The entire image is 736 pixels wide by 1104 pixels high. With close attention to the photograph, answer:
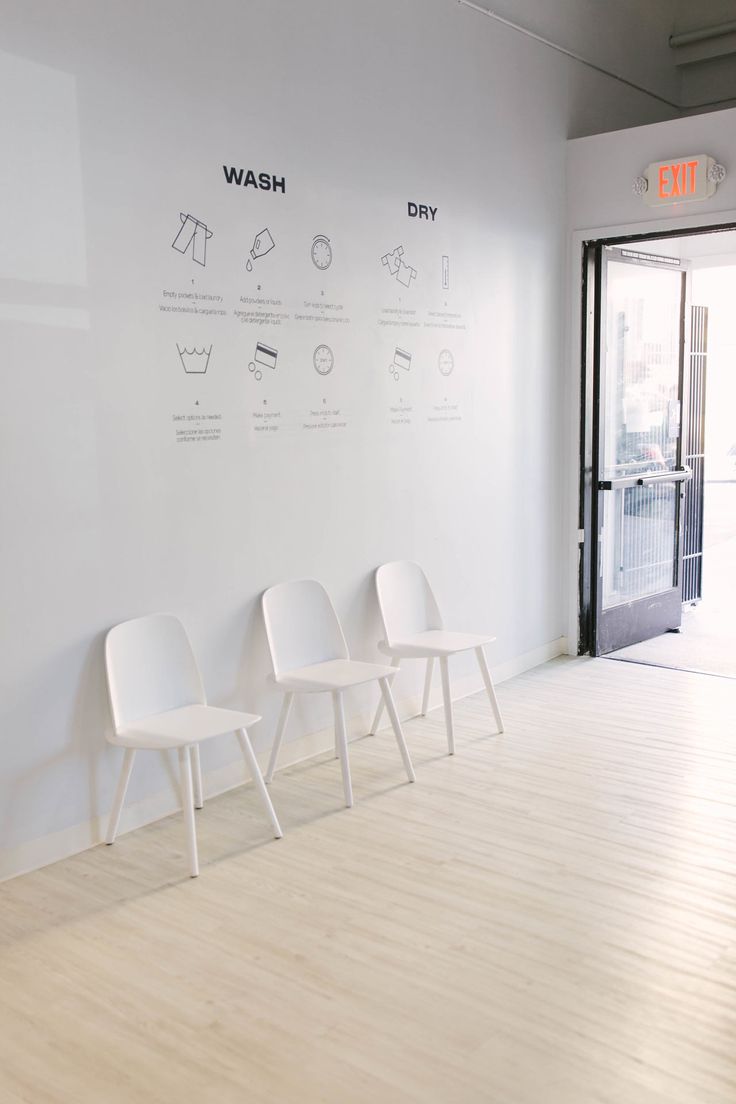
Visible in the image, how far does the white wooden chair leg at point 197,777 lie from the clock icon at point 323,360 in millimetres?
1666

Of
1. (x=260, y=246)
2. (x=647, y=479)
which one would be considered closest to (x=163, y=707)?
(x=260, y=246)

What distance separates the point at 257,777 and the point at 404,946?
86 cm

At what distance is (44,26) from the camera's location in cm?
332

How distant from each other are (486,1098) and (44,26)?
3.33 meters

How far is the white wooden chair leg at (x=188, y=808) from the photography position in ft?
10.8

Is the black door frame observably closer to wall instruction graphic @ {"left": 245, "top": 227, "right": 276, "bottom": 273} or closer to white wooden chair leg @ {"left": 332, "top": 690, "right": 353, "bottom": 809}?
wall instruction graphic @ {"left": 245, "top": 227, "right": 276, "bottom": 273}

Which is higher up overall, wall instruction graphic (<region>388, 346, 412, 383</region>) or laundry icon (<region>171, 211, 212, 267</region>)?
laundry icon (<region>171, 211, 212, 267</region>)

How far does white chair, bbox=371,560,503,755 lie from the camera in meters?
4.52

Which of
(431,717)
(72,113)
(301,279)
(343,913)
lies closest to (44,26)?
(72,113)

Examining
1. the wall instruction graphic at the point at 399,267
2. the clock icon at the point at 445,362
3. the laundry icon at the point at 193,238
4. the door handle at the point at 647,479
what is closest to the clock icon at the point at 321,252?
the wall instruction graphic at the point at 399,267

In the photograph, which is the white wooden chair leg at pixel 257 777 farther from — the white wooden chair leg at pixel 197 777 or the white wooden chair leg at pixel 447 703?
the white wooden chair leg at pixel 447 703

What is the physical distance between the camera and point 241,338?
407cm

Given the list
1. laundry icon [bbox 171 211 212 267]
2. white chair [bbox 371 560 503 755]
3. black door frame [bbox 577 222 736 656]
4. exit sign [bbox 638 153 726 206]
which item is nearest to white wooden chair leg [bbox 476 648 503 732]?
white chair [bbox 371 560 503 755]

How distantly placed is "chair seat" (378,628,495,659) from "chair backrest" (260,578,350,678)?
29cm
